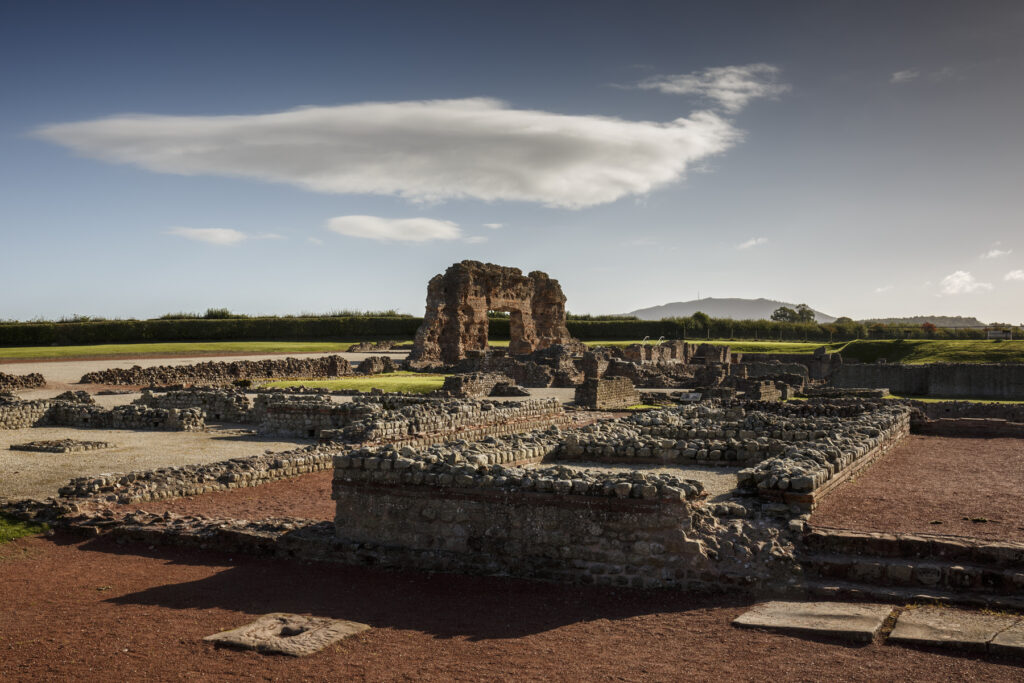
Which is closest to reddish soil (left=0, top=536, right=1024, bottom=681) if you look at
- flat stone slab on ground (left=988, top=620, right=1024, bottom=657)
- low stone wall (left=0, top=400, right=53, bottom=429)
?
flat stone slab on ground (left=988, top=620, right=1024, bottom=657)

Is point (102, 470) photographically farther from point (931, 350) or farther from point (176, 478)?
point (931, 350)

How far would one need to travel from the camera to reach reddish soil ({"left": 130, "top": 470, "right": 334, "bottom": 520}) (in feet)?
36.7

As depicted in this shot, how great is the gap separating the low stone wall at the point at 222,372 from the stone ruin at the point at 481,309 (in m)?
5.70

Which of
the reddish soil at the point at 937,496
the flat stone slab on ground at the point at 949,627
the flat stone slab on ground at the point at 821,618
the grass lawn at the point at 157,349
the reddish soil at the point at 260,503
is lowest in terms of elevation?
the reddish soil at the point at 260,503

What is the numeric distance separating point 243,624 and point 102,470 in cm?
899

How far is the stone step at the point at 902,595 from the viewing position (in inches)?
267

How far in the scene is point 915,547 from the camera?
7562mm

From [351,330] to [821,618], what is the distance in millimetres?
69271

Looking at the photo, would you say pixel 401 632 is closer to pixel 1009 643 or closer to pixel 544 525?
pixel 544 525

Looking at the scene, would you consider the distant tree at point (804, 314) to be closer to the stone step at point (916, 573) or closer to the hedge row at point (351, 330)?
the hedge row at point (351, 330)

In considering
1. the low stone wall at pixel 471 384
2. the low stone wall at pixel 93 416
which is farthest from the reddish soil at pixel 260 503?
the low stone wall at pixel 471 384

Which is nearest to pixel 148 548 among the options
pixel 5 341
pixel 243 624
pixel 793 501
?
pixel 243 624

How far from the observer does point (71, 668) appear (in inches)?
244

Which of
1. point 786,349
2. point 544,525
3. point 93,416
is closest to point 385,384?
point 93,416
